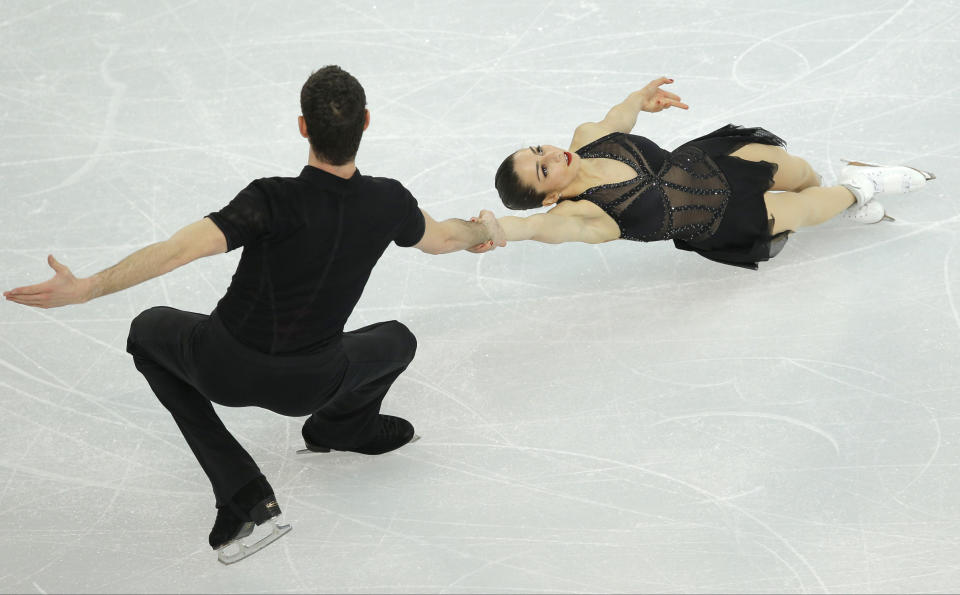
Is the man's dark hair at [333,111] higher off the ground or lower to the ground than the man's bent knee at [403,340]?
Result: higher

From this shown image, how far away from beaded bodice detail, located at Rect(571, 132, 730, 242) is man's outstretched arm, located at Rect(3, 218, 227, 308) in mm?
1875

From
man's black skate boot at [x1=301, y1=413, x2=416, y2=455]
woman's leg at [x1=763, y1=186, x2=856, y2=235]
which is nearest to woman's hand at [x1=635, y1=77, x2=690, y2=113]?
woman's leg at [x1=763, y1=186, x2=856, y2=235]

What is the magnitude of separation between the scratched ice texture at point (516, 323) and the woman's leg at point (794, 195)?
0.15 metres

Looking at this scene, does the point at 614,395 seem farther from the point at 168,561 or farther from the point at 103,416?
the point at 103,416

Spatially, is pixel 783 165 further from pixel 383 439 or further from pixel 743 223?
pixel 383 439

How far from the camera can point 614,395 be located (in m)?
4.02

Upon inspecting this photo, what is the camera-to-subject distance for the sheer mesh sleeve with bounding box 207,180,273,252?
2.88 meters

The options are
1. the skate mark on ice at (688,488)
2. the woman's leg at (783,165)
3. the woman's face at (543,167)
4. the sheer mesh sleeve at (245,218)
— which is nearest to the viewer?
the sheer mesh sleeve at (245,218)

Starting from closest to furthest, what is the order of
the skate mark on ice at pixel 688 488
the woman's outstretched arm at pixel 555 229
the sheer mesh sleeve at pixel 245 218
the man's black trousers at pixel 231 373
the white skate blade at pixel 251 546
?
1. the sheer mesh sleeve at pixel 245 218
2. the man's black trousers at pixel 231 373
3. the skate mark on ice at pixel 688 488
4. the white skate blade at pixel 251 546
5. the woman's outstretched arm at pixel 555 229

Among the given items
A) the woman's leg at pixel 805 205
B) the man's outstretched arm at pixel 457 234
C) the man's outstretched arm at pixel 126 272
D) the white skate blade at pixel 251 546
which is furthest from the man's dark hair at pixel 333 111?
the woman's leg at pixel 805 205

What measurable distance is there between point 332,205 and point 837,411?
78.4 inches

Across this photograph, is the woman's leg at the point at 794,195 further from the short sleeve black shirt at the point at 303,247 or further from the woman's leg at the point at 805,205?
the short sleeve black shirt at the point at 303,247

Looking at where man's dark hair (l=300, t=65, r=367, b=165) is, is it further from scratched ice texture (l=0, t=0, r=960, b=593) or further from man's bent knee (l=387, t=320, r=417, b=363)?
scratched ice texture (l=0, t=0, r=960, b=593)

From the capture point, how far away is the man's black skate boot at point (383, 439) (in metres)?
3.79
